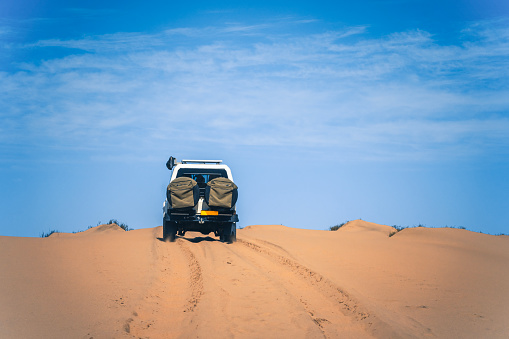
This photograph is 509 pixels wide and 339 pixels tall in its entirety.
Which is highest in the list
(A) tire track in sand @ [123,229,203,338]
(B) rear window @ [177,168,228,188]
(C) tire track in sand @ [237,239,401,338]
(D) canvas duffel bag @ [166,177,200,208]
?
(B) rear window @ [177,168,228,188]

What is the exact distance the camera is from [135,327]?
601cm

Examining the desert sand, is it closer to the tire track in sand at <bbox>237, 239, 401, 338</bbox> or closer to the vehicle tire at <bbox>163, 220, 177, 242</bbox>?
the tire track in sand at <bbox>237, 239, 401, 338</bbox>

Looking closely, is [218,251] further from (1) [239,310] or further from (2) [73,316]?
(2) [73,316]

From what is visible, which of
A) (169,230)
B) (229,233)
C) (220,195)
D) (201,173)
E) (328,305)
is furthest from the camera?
(201,173)

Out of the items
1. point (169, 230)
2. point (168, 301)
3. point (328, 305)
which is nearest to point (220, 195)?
point (169, 230)

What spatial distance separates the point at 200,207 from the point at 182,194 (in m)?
0.95

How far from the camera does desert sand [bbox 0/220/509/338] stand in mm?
5973

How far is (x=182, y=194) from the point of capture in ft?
51.8

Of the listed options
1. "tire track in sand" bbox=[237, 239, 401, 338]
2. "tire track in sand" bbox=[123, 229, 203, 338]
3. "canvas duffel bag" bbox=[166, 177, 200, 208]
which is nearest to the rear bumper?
"canvas duffel bag" bbox=[166, 177, 200, 208]

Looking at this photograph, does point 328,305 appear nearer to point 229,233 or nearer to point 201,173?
point 229,233

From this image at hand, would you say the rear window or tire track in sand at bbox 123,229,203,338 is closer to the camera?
tire track in sand at bbox 123,229,203,338

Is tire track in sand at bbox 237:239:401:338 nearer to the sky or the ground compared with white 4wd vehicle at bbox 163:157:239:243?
nearer to the ground

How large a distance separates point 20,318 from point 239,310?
3.07 m

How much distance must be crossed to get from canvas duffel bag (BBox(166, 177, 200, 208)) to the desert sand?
9.65 ft
